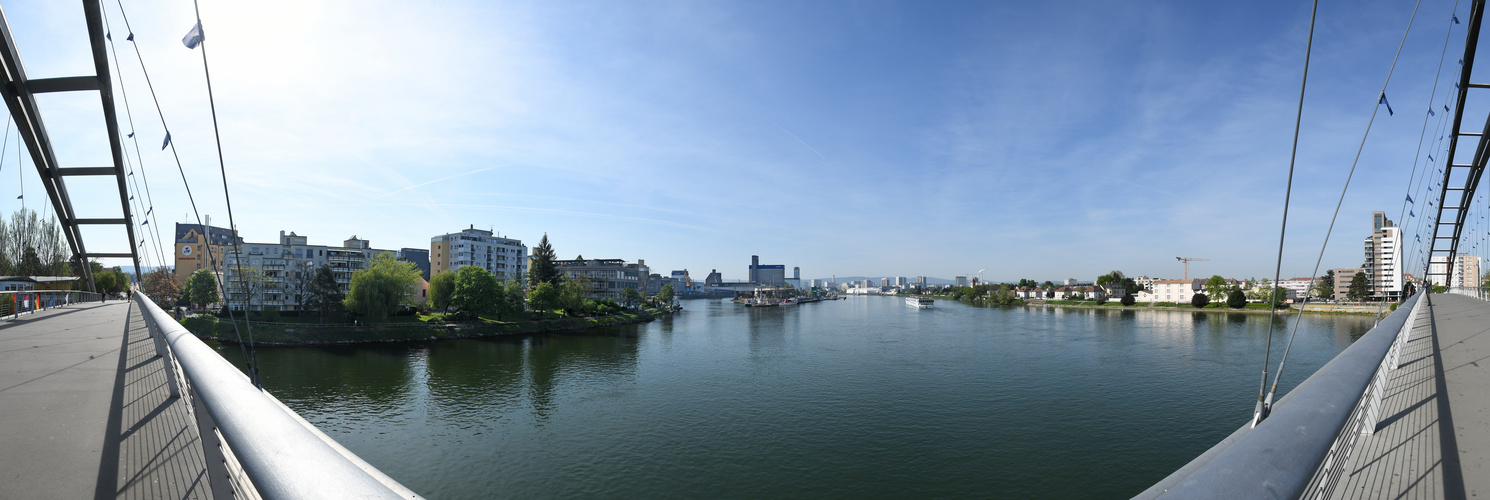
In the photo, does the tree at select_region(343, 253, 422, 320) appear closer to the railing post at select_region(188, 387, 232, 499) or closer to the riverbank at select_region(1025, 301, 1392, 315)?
the railing post at select_region(188, 387, 232, 499)

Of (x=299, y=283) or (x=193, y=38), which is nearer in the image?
(x=193, y=38)

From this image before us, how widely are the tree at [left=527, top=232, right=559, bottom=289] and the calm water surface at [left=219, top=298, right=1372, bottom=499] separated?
18347 mm

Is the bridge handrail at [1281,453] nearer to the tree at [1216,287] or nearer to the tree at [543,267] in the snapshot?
the tree at [543,267]

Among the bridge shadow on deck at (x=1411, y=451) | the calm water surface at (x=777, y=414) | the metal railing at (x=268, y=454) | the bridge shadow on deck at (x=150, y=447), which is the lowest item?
the calm water surface at (x=777, y=414)

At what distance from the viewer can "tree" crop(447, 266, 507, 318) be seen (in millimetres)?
31859

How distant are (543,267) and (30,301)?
108 ft

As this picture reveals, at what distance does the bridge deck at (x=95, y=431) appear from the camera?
6.45ft

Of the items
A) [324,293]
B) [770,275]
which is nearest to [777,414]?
[324,293]

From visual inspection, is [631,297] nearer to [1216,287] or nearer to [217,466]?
[217,466]

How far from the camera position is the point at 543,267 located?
45.3 meters

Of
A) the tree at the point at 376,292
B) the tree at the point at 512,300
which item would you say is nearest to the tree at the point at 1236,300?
the tree at the point at 512,300

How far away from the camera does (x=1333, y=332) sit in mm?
32531

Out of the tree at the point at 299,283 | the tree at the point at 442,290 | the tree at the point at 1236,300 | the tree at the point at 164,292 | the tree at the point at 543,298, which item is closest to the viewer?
the tree at the point at 299,283

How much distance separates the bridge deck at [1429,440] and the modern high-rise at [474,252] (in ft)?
186
